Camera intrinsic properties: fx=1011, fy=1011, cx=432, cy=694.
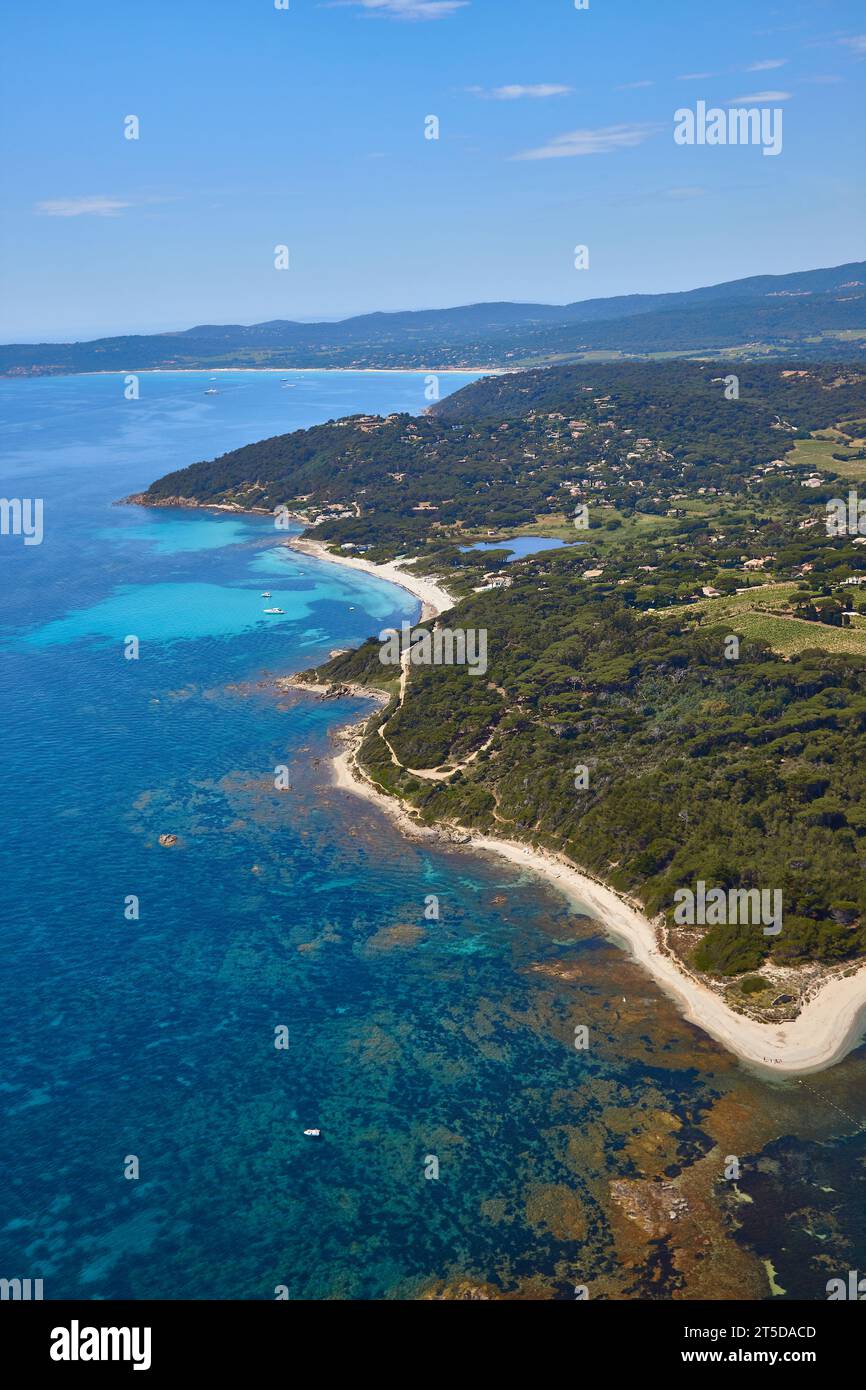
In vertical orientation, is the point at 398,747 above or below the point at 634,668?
below

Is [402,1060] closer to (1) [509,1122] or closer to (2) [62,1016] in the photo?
(1) [509,1122]

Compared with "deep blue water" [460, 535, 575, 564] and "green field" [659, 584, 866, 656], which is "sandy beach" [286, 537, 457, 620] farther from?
"green field" [659, 584, 866, 656]

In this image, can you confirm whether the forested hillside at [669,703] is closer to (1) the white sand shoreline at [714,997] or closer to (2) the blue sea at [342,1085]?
(1) the white sand shoreline at [714,997]

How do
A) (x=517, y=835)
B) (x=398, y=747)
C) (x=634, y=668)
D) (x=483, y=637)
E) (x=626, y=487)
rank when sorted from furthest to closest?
1. (x=626, y=487)
2. (x=483, y=637)
3. (x=634, y=668)
4. (x=398, y=747)
5. (x=517, y=835)

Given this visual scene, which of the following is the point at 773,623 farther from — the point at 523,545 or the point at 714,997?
the point at 523,545

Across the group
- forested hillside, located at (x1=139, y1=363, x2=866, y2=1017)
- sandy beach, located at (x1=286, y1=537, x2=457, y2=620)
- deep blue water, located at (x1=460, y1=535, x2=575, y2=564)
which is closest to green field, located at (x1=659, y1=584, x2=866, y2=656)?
forested hillside, located at (x1=139, y1=363, x2=866, y2=1017)

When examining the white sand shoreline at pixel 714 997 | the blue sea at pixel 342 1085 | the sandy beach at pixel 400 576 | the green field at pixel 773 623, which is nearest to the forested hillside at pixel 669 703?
the green field at pixel 773 623

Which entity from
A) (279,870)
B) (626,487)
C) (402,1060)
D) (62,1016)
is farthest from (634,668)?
(626,487)
